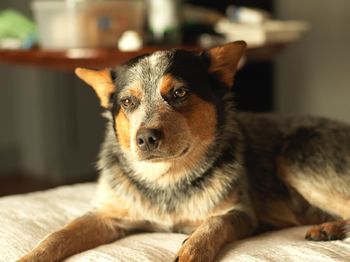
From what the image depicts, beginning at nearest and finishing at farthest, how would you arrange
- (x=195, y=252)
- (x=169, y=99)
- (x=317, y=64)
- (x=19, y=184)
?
(x=195, y=252) < (x=169, y=99) < (x=317, y=64) < (x=19, y=184)

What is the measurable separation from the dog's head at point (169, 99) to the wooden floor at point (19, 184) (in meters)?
2.84

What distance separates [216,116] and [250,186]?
0.87 feet

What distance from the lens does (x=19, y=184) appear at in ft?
14.7

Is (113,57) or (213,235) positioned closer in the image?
(213,235)

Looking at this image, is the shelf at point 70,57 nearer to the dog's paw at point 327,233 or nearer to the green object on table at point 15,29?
the green object on table at point 15,29

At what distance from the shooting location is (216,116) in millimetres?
1604

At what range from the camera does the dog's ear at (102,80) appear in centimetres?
167

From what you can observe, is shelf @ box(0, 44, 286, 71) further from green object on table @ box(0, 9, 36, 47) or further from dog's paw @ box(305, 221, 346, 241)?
dog's paw @ box(305, 221, 346, 241)

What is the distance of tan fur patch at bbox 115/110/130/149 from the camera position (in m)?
1.56

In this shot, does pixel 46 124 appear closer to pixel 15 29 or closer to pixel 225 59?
pixel 15 29

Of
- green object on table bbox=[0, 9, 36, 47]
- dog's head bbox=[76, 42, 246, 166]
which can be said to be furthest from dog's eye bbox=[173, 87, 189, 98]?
green object on table bbox=[0, 9, 36, 47]

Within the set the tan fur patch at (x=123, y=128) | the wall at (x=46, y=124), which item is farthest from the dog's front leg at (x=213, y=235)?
the wall at (x=46, y=124)

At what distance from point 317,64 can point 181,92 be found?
242 centimetres

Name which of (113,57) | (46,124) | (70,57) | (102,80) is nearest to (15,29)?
(70,57)
